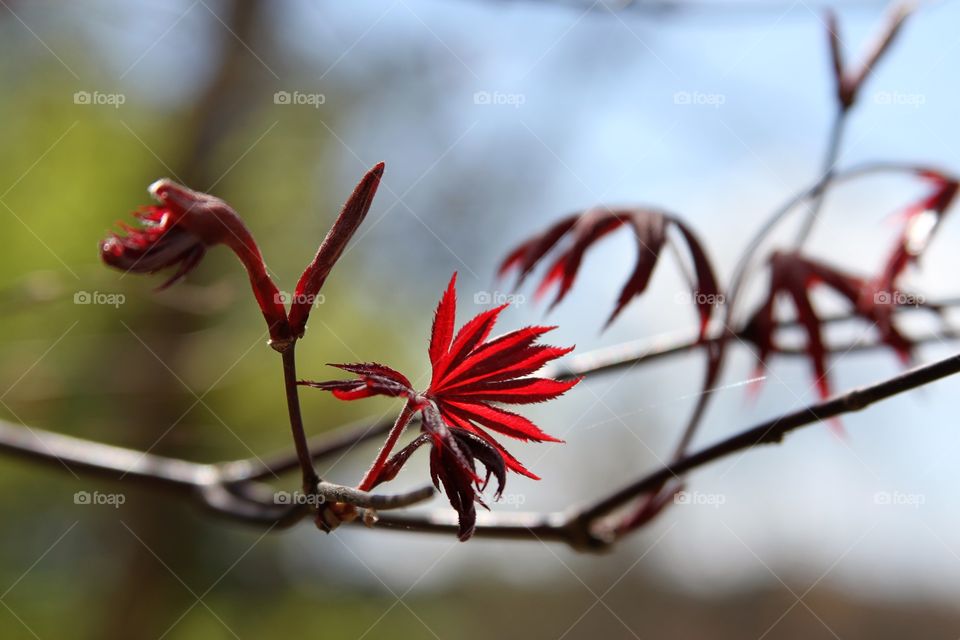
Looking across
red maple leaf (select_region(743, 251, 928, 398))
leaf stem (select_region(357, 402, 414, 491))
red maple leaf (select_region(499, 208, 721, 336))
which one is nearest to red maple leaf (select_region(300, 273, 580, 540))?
leaf stem (select_region(357, 402, 414, 491))

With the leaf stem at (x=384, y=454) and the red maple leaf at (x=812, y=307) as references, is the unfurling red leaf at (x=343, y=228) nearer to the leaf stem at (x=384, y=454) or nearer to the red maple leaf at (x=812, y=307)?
the leaf stem at (x=384, y=454)

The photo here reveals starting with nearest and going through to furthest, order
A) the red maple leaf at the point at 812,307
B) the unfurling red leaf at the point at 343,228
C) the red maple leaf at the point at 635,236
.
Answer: the unfurling red leaf at the point at 343,228 → the red maple leaf at the point at 635,236 → the red maple leaf at the point at 812,307

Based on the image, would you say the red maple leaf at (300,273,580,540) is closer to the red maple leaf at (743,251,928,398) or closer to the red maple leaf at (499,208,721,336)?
the red maple leaf at (499,208,721,336)

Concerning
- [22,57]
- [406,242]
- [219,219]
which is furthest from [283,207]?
[219,219]

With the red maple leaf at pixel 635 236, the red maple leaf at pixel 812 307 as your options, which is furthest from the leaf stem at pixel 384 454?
the red maple leaf at pixel 812 307

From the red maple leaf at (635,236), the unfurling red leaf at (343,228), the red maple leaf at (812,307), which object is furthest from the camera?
the red maple leaf at (812,307)

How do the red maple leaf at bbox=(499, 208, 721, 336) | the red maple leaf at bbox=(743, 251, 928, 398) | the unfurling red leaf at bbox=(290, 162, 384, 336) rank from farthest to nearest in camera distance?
the red maple leaf at bbox=(743, 251, 928, 398) < the red maple leaf at bbox=(499, 208, 721, 336) < the unfurling red leaf at bbox=(290, 162, 384, 336)

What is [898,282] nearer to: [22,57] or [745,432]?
[745,432]

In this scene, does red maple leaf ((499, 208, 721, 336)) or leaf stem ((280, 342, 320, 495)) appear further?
red maple leaf ((499, 208, 721, 336))
